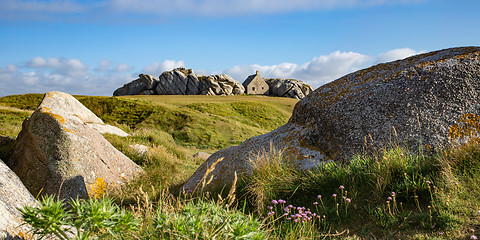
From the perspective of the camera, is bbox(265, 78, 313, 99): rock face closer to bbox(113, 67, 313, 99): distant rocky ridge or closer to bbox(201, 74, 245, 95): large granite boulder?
bbox(113, 67, 313, 99): distant rocky ridge

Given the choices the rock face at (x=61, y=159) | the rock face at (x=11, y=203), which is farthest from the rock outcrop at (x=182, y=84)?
the rock face at (x=11, y=203)

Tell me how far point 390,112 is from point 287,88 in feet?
301

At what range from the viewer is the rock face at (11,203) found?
3.49 metres

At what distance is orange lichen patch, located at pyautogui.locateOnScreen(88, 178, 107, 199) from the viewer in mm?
9250

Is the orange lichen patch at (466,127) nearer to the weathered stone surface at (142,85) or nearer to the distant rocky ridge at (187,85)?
the distant rocky ridge at (187,85)

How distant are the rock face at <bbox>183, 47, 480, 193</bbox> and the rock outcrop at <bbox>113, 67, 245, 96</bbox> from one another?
262 feet

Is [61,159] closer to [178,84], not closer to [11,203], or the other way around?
[11,203]

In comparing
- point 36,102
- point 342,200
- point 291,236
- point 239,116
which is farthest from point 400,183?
point 36,102

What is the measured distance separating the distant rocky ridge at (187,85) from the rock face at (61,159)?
76.0 metres

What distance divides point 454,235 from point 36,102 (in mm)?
43112

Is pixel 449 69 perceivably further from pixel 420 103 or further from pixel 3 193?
pixel 3 193

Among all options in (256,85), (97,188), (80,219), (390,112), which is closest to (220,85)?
(256,85)

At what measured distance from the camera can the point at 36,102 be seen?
126 ft

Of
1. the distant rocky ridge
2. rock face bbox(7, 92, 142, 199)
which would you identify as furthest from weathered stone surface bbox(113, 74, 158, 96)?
rock face bbox(7, 92, 142, 199)
